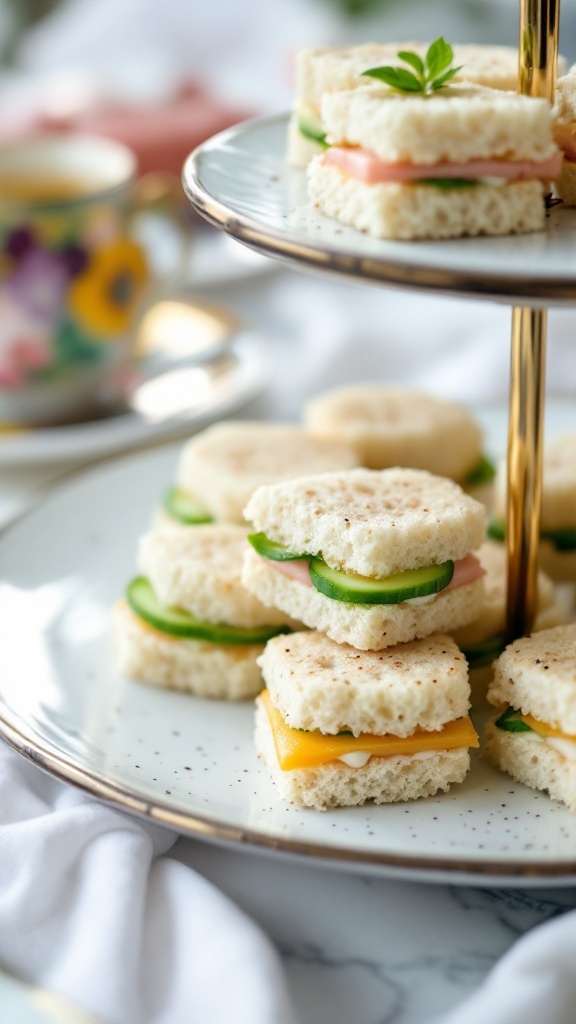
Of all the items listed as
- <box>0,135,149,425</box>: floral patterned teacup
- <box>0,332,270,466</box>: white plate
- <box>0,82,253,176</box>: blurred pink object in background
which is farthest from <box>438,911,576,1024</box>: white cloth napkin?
<box>0,82,253,176</box>: blurred pink object in background

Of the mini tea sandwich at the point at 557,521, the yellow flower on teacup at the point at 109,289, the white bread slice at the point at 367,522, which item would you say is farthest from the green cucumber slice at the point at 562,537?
the yellow flower on teacup at the point at 109,289

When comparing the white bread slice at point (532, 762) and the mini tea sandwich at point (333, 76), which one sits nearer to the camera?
the white bread slice at point (532, 762)

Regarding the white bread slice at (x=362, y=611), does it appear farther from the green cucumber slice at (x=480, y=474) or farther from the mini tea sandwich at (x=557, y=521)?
the green cucumber slice at (x=480, y=474)

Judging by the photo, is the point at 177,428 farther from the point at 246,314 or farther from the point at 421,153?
the point at 421,153

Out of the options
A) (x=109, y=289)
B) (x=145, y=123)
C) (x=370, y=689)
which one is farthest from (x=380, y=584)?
(x=145, y=123)

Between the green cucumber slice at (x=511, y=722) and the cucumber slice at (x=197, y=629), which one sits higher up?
the green cucumber slice at (x=511, y=722)
